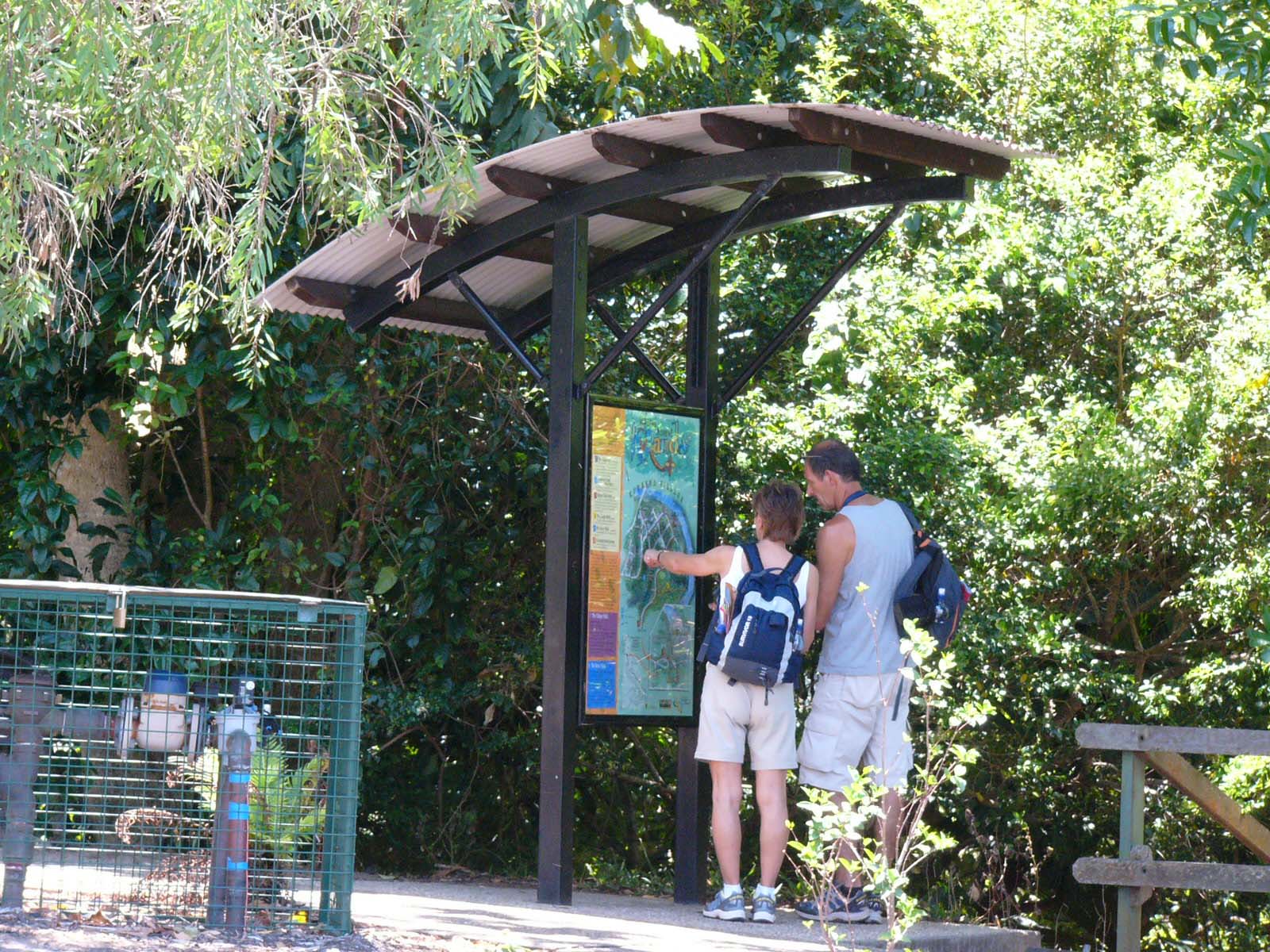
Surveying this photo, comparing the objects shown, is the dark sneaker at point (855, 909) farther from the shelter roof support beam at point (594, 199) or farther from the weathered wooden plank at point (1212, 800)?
the shelter roof support beam at point (594, 199)

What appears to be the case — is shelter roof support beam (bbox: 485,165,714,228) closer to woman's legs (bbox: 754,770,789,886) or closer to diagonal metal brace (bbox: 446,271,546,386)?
diagonal metal brace (bbox: 446,271,546,386)

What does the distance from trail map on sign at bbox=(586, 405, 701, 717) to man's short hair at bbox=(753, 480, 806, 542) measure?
607 mm

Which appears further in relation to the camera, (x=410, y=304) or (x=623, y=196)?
(x=410, y=304)

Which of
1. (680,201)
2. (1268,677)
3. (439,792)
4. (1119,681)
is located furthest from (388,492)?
(1268,677)

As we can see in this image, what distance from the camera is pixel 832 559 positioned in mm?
6590

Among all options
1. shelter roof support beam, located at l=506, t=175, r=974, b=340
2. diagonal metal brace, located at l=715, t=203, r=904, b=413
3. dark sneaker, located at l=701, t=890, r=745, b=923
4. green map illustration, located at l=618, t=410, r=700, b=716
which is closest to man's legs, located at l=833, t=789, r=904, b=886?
dark sneaker, located at l=701, t=890, r=745, b=923

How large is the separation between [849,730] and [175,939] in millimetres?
2884

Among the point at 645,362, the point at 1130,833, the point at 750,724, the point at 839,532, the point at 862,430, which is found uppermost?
the point at 645,362

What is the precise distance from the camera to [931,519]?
8562mm

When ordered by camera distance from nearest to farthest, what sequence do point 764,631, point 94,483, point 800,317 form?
1. point 764,631
2. point 800,317
3. point 94,483

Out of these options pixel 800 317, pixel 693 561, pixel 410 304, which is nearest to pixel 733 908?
pixel 693 561

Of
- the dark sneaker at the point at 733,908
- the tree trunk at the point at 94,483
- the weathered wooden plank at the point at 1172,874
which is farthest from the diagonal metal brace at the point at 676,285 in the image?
the tree trunk at the point at 94,483

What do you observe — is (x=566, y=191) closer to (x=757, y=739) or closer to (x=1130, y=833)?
(x=757, y=739)

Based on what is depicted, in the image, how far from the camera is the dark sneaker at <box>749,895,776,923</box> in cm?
644
